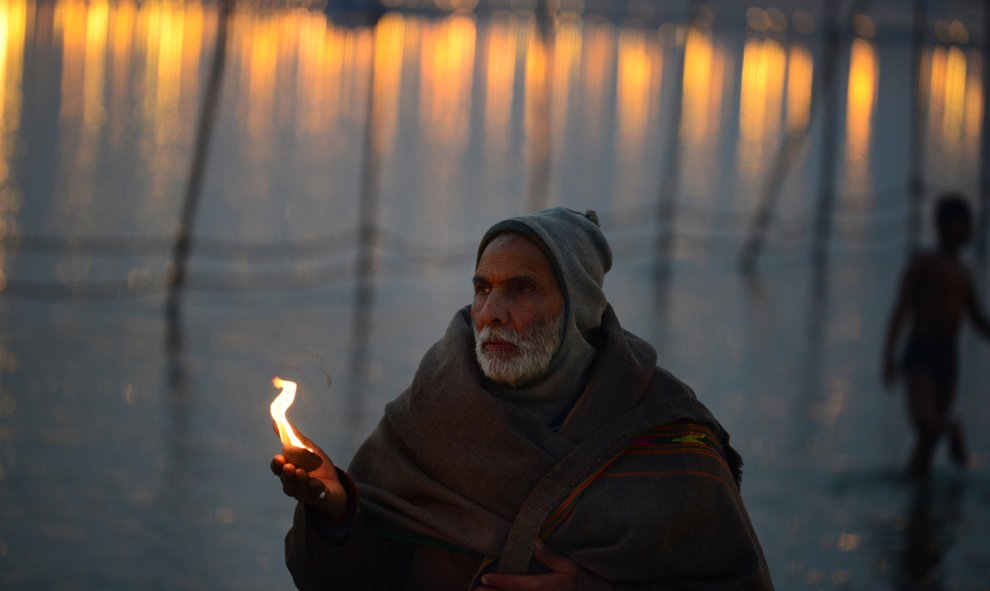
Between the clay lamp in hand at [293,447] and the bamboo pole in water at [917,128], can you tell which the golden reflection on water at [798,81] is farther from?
the clay lamp in hand at [293,447]

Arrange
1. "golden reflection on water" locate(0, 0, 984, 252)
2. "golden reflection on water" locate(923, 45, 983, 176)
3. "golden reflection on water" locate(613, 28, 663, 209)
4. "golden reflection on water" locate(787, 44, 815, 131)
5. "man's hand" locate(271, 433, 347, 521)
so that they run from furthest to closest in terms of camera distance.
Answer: "golden reflection on water" locate(787, 44, 815, 131), "golden reflection on water" locate(923, 45, 983, 176), "golden reflection on water" locate(613, 28, 663, 209), "golden reflection on water" locate(0, 0, 984, 252), "man's hand" locate(271, 433, 347, 521)

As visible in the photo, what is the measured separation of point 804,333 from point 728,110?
26.2 m

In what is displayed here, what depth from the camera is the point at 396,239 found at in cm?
1546

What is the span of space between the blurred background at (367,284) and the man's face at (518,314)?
15.4 inches

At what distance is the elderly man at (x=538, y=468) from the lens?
2900 millimetres

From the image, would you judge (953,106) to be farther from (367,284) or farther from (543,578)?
(543,578)

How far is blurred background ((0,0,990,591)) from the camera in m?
6.77

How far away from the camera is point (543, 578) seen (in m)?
2.88

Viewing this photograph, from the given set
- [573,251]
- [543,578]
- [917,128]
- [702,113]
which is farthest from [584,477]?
[702,113]

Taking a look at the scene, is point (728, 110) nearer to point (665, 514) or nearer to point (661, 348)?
point (661, 348)

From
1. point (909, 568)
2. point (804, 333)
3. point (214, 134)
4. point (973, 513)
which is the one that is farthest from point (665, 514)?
point (214, 134)

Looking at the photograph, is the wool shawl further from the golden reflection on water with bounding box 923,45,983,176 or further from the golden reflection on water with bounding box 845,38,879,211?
the golden reflection on water with bounding box 845,38,879,211

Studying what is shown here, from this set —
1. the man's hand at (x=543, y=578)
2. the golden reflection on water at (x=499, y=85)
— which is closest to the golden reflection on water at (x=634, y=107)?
the golden reflection on water at (x=499, y=85)

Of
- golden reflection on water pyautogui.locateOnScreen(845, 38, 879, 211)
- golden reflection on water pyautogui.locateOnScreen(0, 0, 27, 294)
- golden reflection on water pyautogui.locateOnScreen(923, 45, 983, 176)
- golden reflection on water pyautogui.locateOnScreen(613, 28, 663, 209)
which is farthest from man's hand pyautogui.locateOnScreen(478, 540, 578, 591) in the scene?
golden reflection on water pyautogui.locateOnScreen(845, 38, 879, 211)
